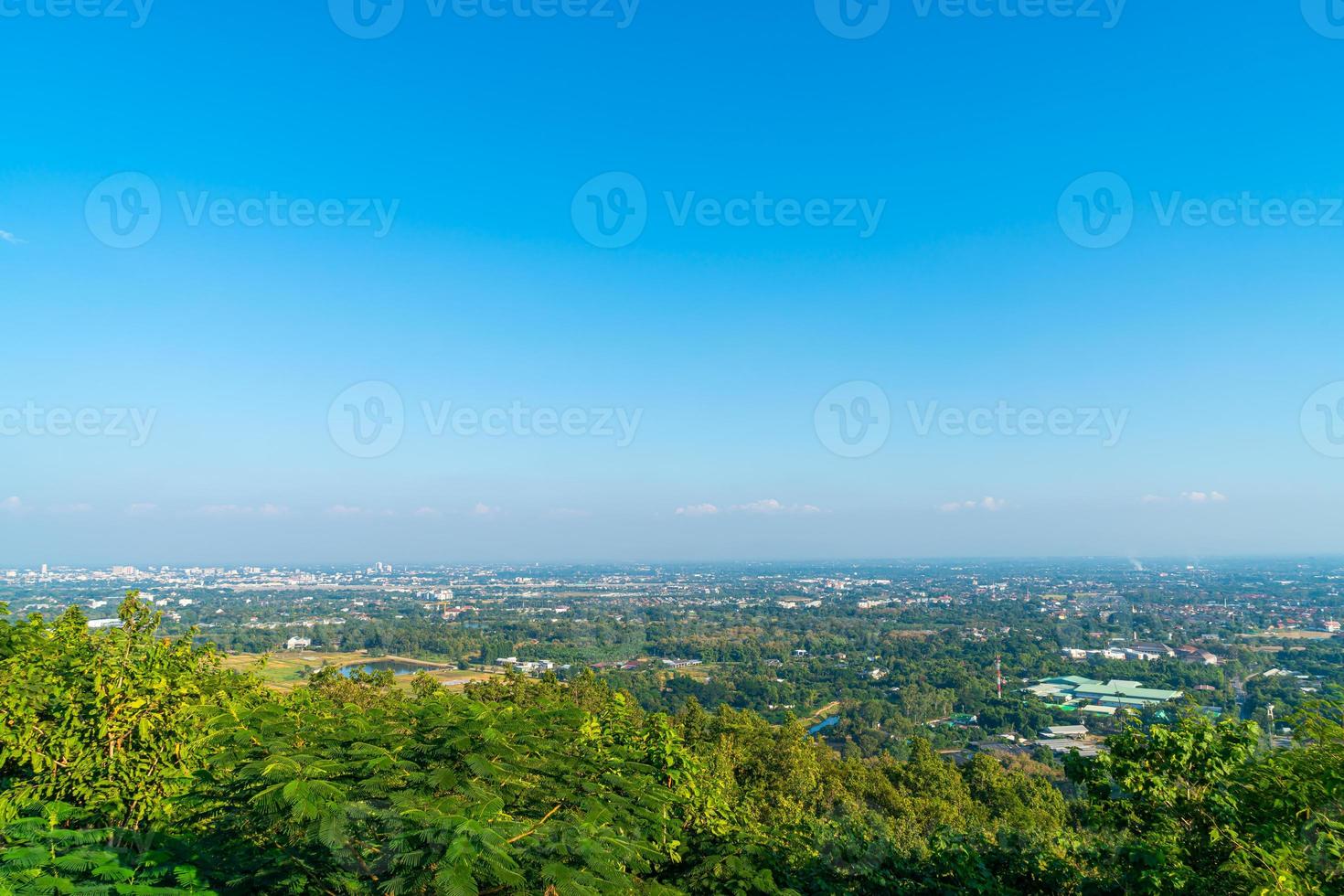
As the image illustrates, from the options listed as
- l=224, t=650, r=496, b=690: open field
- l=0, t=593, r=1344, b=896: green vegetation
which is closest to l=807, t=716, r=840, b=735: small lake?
l=224, t=650, r=496, b=690: open field

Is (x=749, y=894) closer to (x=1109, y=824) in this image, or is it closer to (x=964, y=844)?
(x=964, y=844)

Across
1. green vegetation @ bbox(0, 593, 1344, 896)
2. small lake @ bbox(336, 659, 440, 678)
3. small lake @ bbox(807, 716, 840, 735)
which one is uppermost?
green vegetation @ bbox(0, 593, 1344, 896)

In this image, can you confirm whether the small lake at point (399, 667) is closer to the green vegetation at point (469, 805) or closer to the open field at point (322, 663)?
the open field at point (322, 663)

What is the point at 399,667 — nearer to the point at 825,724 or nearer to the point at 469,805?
the point at 825,724

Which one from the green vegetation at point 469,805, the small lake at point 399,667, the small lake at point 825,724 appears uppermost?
the green vegetation at point 469,805

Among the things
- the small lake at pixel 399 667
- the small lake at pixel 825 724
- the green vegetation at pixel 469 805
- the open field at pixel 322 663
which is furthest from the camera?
the small lake at pixel 399 667

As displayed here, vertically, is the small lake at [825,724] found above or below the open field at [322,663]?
below

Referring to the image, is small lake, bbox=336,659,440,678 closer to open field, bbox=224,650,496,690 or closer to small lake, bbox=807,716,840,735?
open field, bbox=224,650,496,690

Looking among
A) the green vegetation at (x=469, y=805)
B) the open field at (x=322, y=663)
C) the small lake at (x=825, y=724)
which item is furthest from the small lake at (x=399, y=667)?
the green vegetation at (x=469, y=805)
